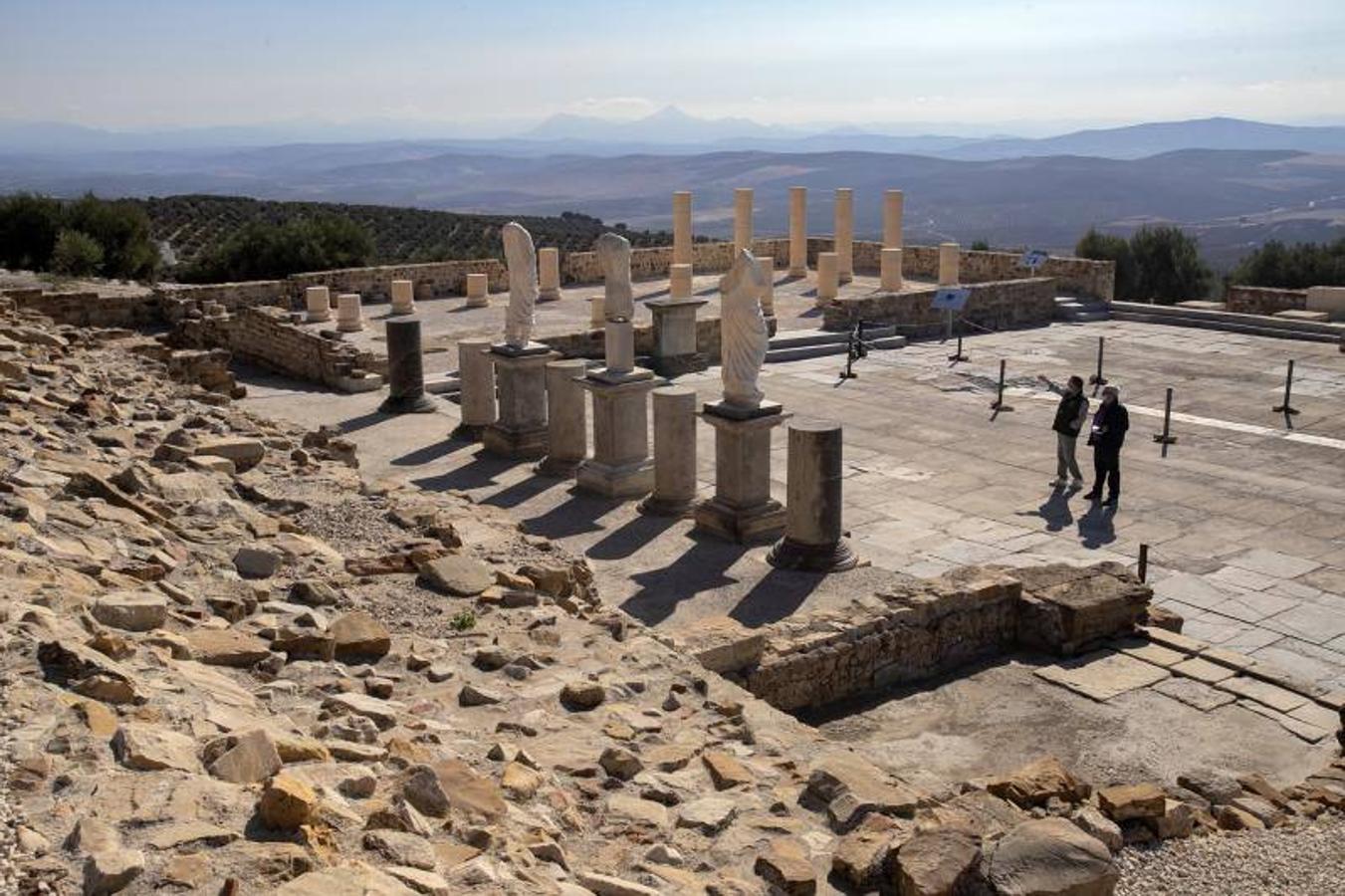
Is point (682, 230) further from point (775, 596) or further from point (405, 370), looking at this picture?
point (775, 596)

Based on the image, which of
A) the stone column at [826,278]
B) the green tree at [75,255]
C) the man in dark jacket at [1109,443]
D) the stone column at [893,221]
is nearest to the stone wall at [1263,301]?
the stone column at [893,221]

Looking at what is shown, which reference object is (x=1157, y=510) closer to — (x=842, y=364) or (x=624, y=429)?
(x=624, y=429)

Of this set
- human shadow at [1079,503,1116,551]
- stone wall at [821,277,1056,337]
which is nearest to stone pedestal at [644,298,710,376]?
stone wall at [821,277,1056,337]

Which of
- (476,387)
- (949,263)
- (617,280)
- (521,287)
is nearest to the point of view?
(617,280)

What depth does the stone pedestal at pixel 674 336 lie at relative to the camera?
2128cm

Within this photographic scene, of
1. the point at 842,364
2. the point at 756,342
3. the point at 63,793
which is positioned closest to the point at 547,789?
the point at 63,793

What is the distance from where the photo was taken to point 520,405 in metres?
15.4

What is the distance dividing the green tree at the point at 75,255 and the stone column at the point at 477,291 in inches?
322

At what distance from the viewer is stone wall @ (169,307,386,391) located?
62.6 feet

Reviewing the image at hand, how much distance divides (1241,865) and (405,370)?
43.8 ft

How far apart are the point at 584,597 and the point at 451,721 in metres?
3.06

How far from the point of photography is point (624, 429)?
13.8 metres

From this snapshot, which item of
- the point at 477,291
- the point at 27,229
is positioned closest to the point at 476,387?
the point at 477,291

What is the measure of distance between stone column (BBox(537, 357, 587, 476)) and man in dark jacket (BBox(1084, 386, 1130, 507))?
5.61m
